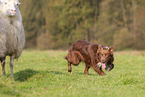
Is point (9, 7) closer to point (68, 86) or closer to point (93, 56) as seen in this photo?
point (68, 86)

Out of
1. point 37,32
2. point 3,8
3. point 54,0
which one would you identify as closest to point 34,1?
point 37,32

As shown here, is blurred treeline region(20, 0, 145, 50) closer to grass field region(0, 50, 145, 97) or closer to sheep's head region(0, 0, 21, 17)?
grass field region(0, 50, 145, 97)

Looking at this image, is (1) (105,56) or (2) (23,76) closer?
(2) (23,76)

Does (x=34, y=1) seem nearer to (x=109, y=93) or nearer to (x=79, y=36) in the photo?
(x=79, y=36)

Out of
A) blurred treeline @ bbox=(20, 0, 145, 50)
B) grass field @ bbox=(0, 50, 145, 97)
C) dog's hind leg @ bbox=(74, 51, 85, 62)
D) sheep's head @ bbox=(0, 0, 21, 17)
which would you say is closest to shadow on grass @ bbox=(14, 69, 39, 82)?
grass field @ bbox=(0, 50, 145, 97)

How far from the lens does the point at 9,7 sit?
7805 mm

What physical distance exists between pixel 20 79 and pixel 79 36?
3190 centimetres

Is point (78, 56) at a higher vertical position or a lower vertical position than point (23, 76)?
higher

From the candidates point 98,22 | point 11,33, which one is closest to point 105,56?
point 11,33

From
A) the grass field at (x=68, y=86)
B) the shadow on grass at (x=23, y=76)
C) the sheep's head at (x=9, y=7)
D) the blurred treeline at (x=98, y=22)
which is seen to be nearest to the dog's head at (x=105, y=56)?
the grass field at (x=68, y=86)

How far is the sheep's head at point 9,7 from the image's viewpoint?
302 inches

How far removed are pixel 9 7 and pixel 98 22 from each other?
3380 cm

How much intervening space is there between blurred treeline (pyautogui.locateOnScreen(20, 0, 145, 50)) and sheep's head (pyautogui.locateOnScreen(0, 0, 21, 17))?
30.7m

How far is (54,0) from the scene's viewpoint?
4384 cm
